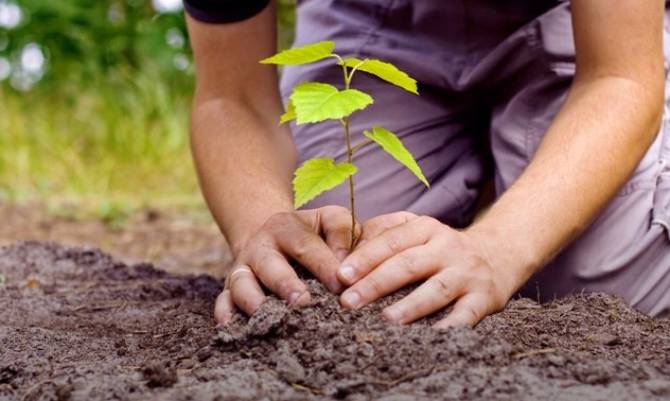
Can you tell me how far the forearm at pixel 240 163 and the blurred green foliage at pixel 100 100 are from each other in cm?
260

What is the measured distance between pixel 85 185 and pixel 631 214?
335cm

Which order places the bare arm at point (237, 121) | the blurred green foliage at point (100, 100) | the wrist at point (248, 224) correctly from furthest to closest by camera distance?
1. the blurred green foliage at point (100, 100)
2. the bare arm at point (237, 121)
3. the wrist at point (248, 224)

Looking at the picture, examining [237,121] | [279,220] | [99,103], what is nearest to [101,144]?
[99,103]

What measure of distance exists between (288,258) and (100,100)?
4208mm

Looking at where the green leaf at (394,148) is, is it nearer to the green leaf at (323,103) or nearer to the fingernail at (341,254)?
the green leaf at (323,103)

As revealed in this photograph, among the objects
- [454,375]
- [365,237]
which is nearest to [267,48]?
[365,237]

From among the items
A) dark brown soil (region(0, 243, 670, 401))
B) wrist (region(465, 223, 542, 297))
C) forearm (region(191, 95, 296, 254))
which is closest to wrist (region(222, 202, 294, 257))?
forearm (region(191, 95, 296, 254))

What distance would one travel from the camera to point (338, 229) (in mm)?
1729

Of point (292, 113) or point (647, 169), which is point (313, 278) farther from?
point (647, 169)

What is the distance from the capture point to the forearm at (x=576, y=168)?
1.81m

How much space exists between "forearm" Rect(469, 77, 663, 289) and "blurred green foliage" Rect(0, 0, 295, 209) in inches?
126

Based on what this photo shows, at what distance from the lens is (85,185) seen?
16.3ft

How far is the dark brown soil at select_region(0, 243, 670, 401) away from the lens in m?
1.38

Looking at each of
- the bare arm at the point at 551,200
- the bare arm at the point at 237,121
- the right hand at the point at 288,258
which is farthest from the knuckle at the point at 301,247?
the bare arm at the point at 237,121
